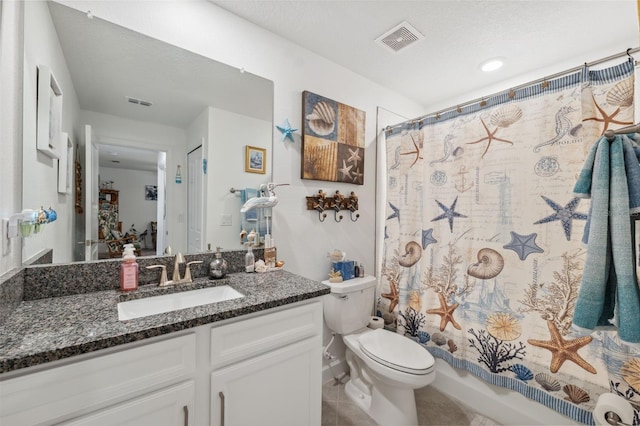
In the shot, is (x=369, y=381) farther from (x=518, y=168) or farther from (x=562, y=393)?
(x=518, y=168)

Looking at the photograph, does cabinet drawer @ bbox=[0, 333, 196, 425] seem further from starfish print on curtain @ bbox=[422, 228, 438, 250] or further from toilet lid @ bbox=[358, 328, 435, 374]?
starfish print on curtain @ bbox=[422, 228, 438, 250]

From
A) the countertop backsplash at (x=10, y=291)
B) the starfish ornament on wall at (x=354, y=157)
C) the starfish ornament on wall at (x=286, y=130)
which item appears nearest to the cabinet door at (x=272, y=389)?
the countertop backsplash at (x=10, y=291)

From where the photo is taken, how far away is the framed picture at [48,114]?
1.02 meters

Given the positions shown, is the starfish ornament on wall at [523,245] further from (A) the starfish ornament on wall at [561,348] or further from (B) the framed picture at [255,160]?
(B) the framed picture at [255,160]

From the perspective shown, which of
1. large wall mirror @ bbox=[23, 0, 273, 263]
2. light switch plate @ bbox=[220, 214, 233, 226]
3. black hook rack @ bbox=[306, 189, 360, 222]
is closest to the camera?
large wall mirror @ bbox=[23, 0, 273, 263]

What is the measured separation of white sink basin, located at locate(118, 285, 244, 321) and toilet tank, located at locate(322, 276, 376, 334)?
729 mm

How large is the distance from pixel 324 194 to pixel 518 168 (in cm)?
118

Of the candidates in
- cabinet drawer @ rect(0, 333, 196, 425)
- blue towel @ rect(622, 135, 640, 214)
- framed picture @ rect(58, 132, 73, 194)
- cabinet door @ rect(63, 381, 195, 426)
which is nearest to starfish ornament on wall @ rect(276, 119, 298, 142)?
framed picture @ rect(58, 132, 73, 194)

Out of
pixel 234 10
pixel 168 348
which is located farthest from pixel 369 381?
pixel 234 10

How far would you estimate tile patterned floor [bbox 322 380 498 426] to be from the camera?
62.3 inches

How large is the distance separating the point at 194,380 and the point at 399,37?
7.00ft

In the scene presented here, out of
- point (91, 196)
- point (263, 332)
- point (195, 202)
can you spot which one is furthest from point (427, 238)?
point (91, 196)

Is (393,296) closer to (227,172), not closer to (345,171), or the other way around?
(345,171)

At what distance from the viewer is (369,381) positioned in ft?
5.66
